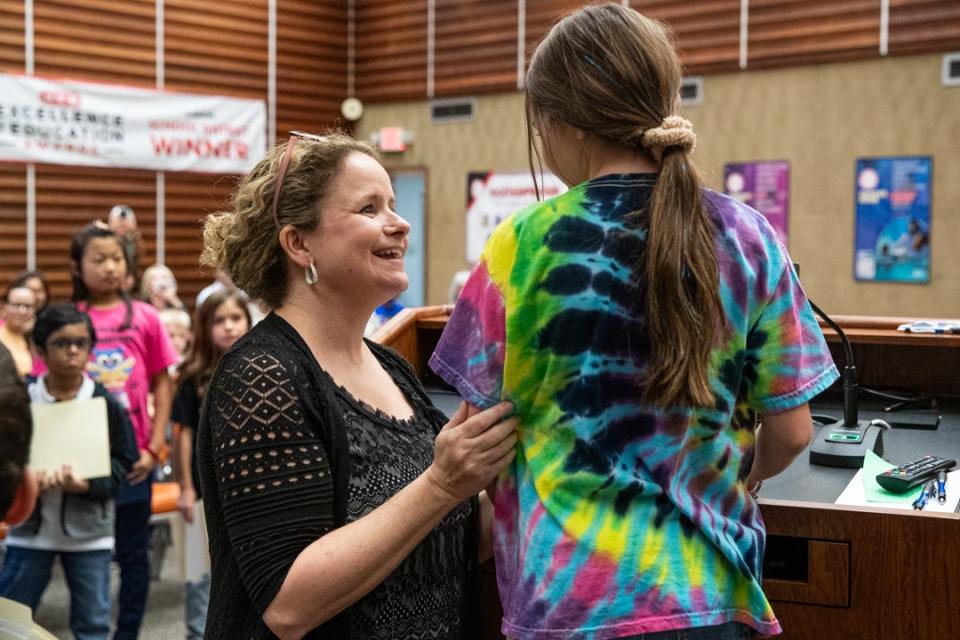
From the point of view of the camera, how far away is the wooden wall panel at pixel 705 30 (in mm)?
8109

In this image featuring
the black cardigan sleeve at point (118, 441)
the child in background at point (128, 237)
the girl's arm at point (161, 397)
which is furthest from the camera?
the child in background at point (128, 237)

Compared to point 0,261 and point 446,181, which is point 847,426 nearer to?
point 0,261

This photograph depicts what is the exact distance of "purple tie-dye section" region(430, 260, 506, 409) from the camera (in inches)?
46.2

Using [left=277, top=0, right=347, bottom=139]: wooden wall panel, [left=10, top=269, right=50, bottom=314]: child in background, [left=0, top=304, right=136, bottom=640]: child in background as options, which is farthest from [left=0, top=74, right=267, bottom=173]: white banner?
[left=0, top=304, right=136, bottom=640]: child in background

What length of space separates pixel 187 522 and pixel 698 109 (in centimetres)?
555

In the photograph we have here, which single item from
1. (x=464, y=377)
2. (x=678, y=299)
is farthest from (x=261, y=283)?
(x=678, y=299)

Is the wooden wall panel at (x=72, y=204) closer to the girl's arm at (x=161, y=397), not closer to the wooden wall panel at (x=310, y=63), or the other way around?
the wooden wall panel at (x=310, y=63)

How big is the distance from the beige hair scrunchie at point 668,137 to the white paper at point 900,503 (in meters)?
0.70

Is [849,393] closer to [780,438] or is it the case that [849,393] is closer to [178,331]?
[780,438]

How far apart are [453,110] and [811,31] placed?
3.29 meters

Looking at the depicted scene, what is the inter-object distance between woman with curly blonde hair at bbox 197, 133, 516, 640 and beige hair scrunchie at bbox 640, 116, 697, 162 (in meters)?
0.33

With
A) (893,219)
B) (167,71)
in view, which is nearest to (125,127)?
(167,71)

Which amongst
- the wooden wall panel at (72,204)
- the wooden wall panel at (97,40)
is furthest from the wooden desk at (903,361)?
the wooden wall panel at (97,40)

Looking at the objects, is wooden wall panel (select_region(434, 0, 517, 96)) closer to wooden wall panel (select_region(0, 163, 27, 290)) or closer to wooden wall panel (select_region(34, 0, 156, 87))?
wooden wall panel (select_region(34, 0, 156, 87))
